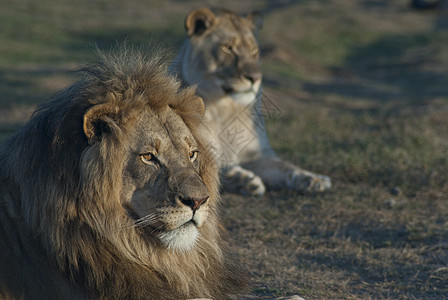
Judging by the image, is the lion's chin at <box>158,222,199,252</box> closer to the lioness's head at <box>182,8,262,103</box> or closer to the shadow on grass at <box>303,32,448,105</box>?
the lioness's head at <box>182,8,262,103</box>

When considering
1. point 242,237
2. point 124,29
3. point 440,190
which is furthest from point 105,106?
point 124,29

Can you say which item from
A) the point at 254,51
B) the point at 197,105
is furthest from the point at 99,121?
the point at 254,51

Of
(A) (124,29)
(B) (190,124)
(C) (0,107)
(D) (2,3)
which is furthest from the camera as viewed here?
(D) (2,3)

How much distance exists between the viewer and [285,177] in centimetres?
629

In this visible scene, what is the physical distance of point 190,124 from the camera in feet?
10.7

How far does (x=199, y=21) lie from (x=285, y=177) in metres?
1.75

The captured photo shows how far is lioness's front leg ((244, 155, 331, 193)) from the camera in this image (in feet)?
20.1

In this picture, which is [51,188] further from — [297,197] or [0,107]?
[0,107]

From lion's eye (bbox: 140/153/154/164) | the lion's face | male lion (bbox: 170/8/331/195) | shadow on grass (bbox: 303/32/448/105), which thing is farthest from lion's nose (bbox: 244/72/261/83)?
shadow on grass (bbox: 303/32/448/105)

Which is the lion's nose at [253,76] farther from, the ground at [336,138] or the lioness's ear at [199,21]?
the ground at [336,138]

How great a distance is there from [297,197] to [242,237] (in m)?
1.10

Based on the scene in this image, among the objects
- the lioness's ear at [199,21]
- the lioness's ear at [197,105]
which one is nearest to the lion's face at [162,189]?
the lioness's ear at [197,105]

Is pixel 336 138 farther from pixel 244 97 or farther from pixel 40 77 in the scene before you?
pixel 40 77

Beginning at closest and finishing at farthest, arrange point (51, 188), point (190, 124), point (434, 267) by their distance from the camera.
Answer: point (51, 188), point (190, 124), point (434, 267)
